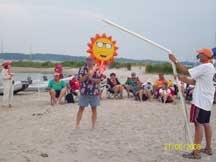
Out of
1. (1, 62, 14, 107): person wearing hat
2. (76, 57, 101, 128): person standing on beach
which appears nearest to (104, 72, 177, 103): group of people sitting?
(1, 62, 14, 107): person wearing hat

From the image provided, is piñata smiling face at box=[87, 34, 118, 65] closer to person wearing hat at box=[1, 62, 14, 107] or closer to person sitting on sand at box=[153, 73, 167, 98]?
person wearing hat at box=[1, 62, 14, 107]

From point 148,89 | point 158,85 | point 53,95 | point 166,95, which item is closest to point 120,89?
point 148,89

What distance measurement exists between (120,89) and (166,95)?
178 cm

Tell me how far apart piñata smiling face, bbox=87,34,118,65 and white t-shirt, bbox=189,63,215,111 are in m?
2.42

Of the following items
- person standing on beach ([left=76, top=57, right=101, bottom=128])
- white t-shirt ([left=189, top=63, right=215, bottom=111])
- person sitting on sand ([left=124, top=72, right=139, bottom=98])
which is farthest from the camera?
person sitting on sand ([left=124, top=72, right=139, bottom=98])

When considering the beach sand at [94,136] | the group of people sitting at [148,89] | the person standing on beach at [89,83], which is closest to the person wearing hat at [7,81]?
the beach sand at [94,136]

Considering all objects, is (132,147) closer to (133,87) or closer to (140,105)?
(140,105)

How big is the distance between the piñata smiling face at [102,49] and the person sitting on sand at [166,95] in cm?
523

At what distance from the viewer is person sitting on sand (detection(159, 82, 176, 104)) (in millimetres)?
12434

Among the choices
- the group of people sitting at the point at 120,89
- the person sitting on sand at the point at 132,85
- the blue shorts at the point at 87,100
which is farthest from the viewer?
the person sitting on sand at the point at 132,85

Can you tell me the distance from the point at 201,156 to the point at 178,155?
326mm

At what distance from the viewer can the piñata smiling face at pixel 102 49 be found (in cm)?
739

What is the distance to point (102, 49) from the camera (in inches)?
296

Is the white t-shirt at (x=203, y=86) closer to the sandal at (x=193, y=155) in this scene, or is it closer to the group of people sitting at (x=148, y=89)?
the sandal at (x=193, y=155)
